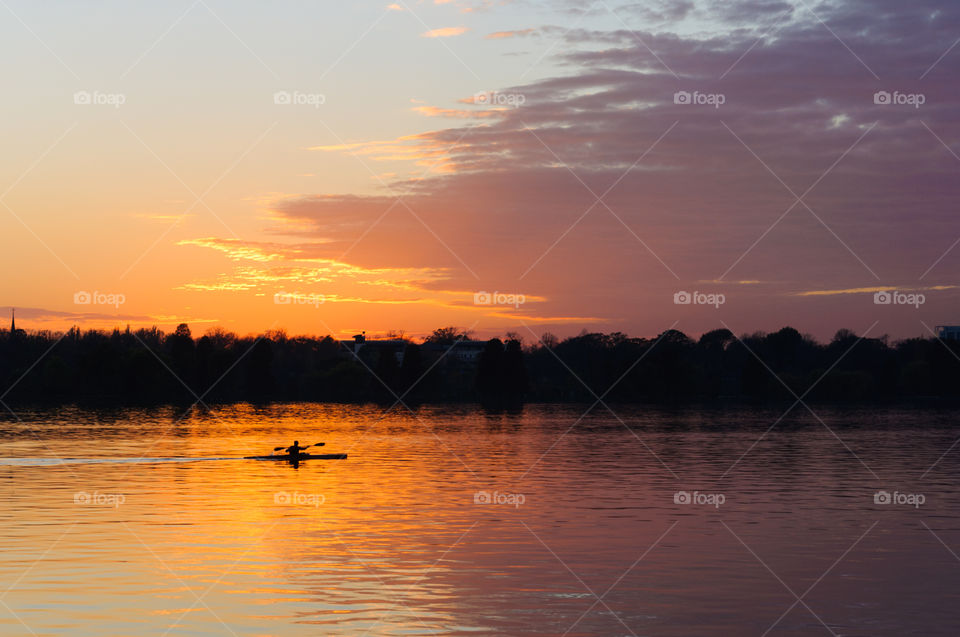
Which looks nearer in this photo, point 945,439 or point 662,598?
point 662,598

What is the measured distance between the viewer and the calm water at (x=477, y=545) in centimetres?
2470

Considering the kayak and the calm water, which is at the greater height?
the kayak

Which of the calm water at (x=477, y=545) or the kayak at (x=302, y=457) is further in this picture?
the kayak at (x=302, y=457)

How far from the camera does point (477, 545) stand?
35.3m

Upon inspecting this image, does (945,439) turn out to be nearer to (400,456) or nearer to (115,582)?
(400,456)

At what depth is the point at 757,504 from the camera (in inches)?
1921

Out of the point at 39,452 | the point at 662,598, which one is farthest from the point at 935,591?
the point at 39,452

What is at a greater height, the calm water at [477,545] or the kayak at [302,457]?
the kayak at [302,457]

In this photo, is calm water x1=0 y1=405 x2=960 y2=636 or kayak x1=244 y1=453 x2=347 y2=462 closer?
calm water x1=0 y1=405 x2=960 y2=636

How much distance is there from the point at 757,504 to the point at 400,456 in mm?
36396

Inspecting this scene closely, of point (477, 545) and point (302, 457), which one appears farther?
point (302, 457)

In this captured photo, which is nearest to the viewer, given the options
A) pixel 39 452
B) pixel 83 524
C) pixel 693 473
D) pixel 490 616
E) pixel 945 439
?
pixel 490 616

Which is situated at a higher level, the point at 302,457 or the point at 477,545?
the point at 302,457

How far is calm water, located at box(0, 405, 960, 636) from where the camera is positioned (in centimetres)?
2470
